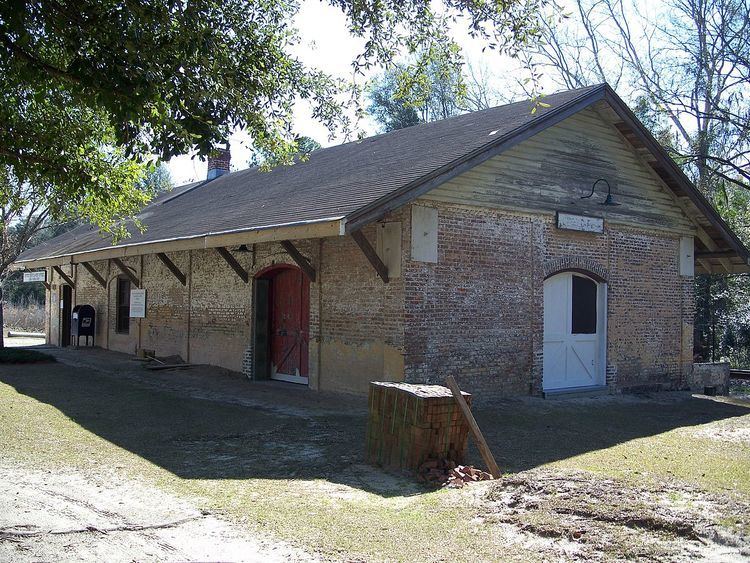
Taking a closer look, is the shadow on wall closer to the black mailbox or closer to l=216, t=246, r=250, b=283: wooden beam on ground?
l=216, t=246, r=250, b=283: wooden beam on ground

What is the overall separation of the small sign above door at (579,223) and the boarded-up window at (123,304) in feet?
41.0

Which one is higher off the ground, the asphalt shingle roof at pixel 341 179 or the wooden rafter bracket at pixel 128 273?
the asphalt shingle roof at pixel 341 179

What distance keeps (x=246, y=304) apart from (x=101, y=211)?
3.45 metres

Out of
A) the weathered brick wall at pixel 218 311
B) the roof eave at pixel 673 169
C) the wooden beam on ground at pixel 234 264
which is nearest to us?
the roof eave at pixel 673 169

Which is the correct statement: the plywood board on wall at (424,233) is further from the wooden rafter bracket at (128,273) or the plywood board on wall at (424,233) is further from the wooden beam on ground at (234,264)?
the wooden rafter bracket at (128,273)

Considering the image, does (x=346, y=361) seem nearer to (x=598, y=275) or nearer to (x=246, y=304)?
(x=246, y=304)

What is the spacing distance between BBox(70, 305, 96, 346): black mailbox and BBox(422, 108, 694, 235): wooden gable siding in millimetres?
13616

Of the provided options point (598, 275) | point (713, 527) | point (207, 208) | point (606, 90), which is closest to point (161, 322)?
point (207, 208)

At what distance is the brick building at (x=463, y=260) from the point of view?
1110cm

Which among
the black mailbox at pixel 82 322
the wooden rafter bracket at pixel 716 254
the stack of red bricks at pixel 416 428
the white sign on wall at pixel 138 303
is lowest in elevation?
the stack of red bricks at pixel 416 428

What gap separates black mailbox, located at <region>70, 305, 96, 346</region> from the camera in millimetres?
→ 20703

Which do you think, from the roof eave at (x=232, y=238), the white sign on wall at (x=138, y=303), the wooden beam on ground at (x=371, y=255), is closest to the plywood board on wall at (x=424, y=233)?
the wooden beam on ground at (x=371, y=255)

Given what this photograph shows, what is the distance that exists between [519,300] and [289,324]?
4422 mm

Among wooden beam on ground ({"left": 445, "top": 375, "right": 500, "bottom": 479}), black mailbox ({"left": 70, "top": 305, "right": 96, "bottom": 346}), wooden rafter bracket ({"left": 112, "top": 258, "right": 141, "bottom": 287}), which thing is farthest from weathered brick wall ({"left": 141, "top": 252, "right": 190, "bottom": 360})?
wooden beam on ground ({"left": 445, "top": 375, "right": 500, "bottom": 479})
